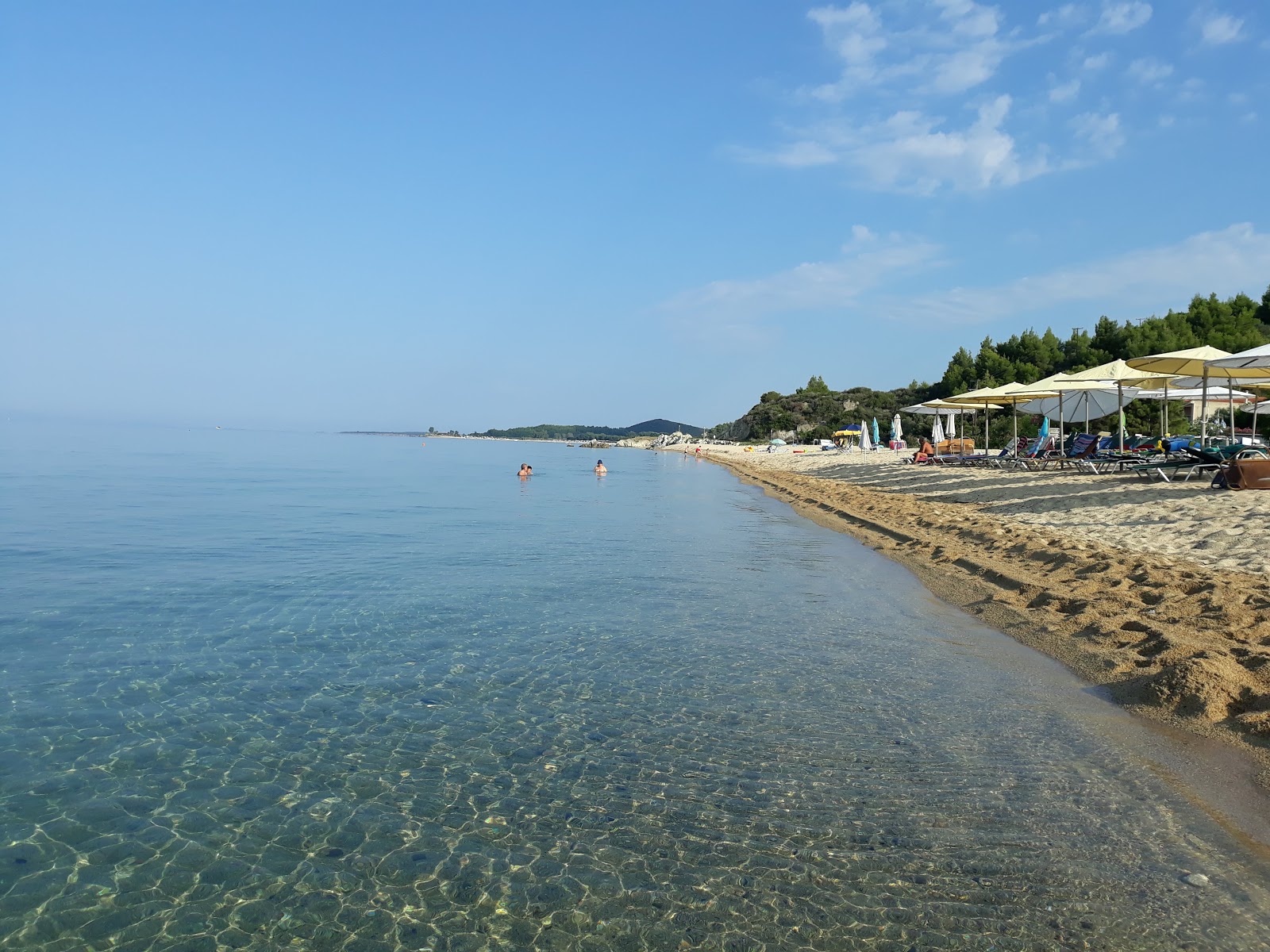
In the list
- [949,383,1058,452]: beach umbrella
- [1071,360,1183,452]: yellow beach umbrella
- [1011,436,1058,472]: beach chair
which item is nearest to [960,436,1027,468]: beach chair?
[1011,436,1058,472]: beach chair

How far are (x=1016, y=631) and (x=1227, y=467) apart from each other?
8.65m

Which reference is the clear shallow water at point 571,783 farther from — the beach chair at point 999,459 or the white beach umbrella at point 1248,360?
the beach chair at point 999,459

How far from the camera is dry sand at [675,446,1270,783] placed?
5762mm

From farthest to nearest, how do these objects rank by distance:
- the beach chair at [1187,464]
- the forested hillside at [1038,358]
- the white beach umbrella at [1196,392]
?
the forested hillside at [1038,358], the white beach umbrella at [1196,392], the beach chair at [1187,464]

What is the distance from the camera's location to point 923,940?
10.3 ft

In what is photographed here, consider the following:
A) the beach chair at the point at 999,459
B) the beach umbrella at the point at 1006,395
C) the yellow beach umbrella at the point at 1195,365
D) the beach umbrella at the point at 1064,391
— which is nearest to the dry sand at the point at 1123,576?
the yellow beach umbrella at the point at 1195,365

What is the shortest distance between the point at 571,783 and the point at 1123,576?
292 inches

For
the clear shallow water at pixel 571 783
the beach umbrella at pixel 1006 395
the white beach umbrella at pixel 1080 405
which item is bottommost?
the clear shallow water at pixel 571 783

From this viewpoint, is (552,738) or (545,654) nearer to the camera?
(552,738)

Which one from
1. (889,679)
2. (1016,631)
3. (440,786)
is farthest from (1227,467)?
(440,786)

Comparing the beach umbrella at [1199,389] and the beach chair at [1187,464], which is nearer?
the beach chair at [1187,464]

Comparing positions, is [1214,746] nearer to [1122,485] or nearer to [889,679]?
[889,679]

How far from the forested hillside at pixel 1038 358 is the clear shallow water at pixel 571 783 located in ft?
124

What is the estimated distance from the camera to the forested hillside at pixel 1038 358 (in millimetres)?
41375
